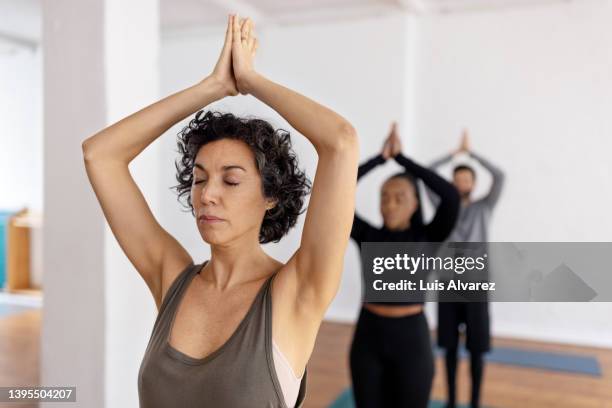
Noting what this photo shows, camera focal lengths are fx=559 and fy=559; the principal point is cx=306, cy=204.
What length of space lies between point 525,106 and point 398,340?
300 cm

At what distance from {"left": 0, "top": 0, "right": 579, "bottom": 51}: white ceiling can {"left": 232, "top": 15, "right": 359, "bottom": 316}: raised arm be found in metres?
3.93

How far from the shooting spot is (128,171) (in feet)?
3.69

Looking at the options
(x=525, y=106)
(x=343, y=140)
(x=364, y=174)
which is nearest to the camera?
(x=343, y=140)

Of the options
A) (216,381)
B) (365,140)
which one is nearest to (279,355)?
(216,381)

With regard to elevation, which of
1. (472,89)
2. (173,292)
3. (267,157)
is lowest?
(173,292)

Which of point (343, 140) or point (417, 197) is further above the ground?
point (417, 197)

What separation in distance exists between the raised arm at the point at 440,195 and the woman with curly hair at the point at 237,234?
1.15 m

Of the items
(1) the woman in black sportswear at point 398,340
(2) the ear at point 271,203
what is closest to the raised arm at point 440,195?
(1) the woman in black sportswear at point 398,340

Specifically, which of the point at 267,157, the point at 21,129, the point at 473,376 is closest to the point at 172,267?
the point at 267,157

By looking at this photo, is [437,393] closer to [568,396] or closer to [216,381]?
[568,396]

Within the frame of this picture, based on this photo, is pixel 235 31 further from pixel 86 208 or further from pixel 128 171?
pixel 86 208

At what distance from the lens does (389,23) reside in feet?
15.8

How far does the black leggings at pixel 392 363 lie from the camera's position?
218 cm

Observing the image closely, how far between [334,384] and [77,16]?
2.51 m
